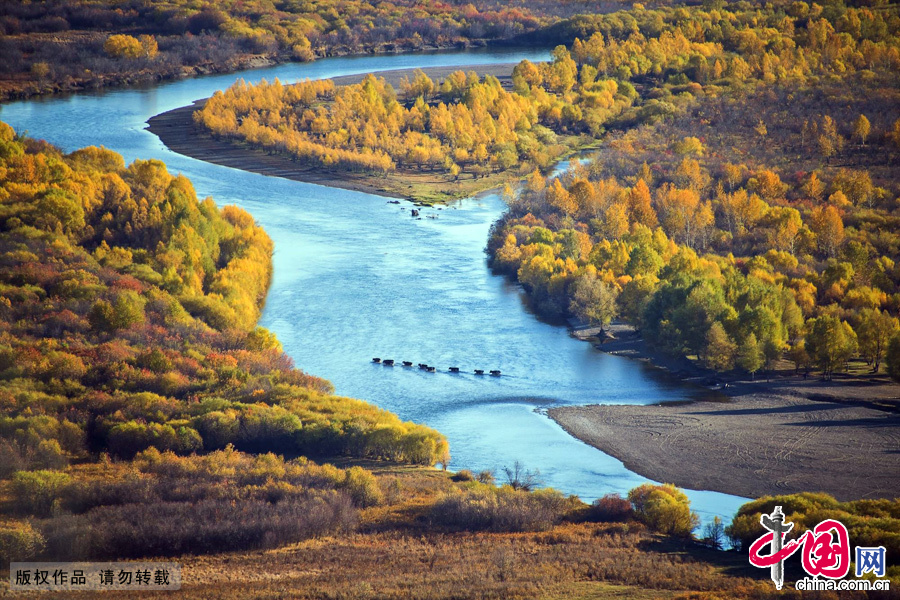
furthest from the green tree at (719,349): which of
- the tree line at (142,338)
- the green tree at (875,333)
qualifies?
the tree line at (142,338)

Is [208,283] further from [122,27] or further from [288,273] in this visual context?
[122,27]

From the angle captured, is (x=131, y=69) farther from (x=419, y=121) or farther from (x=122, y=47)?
(x=419, y=121)

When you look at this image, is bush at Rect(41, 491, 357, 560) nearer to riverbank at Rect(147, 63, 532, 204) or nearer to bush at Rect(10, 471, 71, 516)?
bush at Rect(10, 471, 71, 516)

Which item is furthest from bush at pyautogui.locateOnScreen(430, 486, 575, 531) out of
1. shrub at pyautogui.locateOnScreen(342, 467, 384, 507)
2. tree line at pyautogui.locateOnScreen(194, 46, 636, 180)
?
tree line at pyautogui.locateOnScreen(194, 46, 636, 180)

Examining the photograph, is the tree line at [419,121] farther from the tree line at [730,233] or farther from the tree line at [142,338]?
the tree line at [142,338]

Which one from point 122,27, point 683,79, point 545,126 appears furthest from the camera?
point 122,27

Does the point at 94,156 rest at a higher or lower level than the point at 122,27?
lower

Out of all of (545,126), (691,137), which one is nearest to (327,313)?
(691,137)
